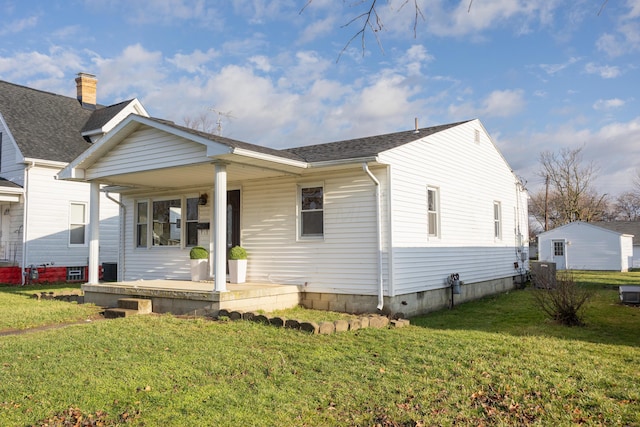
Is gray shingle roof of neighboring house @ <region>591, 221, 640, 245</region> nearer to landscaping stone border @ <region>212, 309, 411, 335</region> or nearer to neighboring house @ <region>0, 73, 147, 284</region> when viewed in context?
landscaping stone border @ <region>212, 309, 411, 335</region>

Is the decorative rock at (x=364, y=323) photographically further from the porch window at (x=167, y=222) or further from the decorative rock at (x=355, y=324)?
the porch window at (x=167, y=222)

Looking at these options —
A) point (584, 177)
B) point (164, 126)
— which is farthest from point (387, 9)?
point (584, 177)

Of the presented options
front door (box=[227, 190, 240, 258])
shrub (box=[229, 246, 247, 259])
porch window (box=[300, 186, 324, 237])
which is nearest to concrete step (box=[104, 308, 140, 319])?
shrub (box=[229, 246, 247, 259])

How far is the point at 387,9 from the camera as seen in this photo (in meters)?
3.91

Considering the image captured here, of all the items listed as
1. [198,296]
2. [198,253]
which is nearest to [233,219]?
[198,253]

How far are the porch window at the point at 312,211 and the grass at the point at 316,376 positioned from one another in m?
3.26

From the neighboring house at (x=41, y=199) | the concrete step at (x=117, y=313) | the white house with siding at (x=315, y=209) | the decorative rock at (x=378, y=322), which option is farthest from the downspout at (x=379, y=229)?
the neighboring house at (x=41, y=199)

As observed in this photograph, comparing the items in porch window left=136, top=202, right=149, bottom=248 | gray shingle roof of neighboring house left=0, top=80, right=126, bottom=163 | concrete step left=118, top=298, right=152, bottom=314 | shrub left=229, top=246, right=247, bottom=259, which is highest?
gray shingle roof of neighboring house left=0, top=80, right=126, bottom=163

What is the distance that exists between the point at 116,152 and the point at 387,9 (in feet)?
28.7

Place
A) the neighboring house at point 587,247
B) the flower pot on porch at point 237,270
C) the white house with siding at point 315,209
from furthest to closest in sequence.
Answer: the neighboring house at point 587,247, the flower pot on porch at point 237,270, the white house with siding at point 315,209

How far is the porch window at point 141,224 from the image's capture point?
1410 cm

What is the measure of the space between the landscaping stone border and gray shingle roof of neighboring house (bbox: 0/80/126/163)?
12.3 m

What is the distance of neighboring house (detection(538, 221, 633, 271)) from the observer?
30.2 metres

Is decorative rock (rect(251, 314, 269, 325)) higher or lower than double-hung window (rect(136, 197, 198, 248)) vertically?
lower
